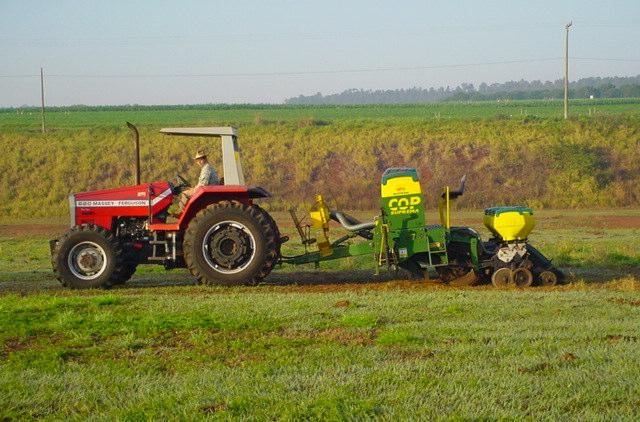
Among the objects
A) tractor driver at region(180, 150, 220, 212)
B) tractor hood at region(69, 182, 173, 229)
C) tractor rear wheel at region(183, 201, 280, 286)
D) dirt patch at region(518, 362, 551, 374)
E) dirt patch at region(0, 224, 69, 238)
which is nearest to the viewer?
dirt patch at region(518, 362, 551, 374)

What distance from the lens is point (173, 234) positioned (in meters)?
13.4

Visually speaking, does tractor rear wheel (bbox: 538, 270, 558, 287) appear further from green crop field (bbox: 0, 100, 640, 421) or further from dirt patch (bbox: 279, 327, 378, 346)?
dirt patch (bbox: 279, 327, 378, 346)

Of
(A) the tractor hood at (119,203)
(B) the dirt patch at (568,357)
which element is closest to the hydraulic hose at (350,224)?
(A) the tractor hood at (119,203)

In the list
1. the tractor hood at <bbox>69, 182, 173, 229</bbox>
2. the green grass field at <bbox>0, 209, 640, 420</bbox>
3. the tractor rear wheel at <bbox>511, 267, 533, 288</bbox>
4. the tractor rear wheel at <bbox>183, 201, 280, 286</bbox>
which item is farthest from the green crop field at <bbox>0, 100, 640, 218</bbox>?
the green grass field at <bbox>0, 209, 640, 420</bbox>

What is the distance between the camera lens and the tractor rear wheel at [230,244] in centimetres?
1302

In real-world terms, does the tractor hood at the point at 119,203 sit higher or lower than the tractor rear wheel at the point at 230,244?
higher

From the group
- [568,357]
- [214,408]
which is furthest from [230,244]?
[214,408]

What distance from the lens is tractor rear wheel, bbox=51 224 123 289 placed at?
1323cm

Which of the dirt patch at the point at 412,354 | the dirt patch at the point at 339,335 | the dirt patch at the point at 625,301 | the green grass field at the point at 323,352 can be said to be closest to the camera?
the green grass field at the point at 323,352

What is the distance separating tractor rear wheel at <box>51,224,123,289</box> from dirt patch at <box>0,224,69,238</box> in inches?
465

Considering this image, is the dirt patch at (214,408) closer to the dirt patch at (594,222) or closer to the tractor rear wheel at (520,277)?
the tractor rear wheel at (520,277)

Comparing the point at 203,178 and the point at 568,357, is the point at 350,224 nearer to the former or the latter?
the point at 203,178

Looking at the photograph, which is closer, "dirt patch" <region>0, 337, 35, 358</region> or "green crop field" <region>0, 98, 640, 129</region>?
"dirt patch" <region>0, 337, 35, 358</region>

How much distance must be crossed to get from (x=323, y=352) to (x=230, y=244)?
4873 mm
